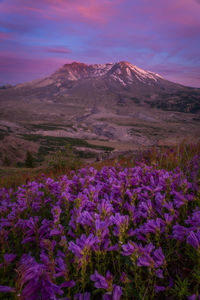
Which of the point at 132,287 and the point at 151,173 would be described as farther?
the point at 151,173

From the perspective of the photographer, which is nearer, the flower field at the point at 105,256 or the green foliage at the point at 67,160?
the flower field at the point at 105,256

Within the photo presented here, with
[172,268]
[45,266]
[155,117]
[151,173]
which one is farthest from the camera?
[155,117]

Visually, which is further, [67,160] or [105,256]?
[67,160]

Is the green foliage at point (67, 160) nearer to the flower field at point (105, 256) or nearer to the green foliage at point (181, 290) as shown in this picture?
the flower field at point (105, 256)

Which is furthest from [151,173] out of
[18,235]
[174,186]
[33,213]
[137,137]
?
[137,137]

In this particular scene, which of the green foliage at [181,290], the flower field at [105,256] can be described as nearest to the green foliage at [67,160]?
the flower field at [105,256]

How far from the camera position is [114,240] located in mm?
2061

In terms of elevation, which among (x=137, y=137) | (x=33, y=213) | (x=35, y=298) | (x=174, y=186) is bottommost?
(x=137, y=137)

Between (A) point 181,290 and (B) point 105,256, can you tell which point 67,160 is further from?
(A) point 181,290

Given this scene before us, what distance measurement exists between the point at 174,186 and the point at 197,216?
104 centimetres

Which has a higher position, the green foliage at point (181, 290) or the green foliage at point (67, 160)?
the green foliage at point (181, 290)

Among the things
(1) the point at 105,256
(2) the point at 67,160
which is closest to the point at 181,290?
(1) the point at 105,256

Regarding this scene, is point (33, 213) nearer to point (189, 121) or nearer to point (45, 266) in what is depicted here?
point (45, 266)

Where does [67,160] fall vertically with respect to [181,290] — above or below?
below
